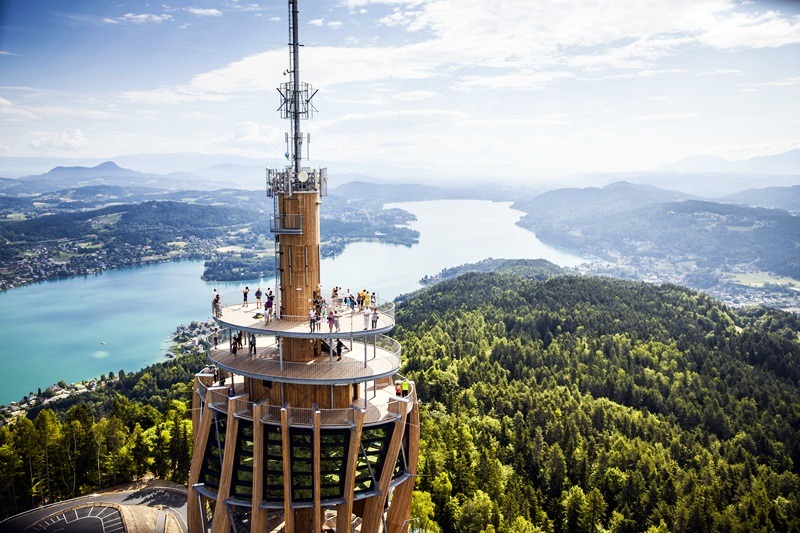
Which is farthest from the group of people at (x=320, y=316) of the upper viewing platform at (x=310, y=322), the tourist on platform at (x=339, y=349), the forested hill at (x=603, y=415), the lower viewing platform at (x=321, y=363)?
the forested hill at (x=603, y=415)

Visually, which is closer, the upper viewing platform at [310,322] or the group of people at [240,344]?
the upper viewing platform at [310,322]

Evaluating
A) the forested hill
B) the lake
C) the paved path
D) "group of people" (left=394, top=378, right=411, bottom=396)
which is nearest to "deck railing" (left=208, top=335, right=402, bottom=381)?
"group of people" (left=394, top=378, right=411, bottom=396)

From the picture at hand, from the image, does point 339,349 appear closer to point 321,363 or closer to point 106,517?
point 321,363

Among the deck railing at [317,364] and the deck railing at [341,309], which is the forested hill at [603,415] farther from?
the deck railing at [341,309]

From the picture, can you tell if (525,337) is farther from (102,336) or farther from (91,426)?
(102,336)

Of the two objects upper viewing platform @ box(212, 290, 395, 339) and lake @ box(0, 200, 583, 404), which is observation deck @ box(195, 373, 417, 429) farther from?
lake @ box(0, 200, 583, 404)

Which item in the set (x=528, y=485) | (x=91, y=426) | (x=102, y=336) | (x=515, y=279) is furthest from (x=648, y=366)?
(x=102, y=336)
